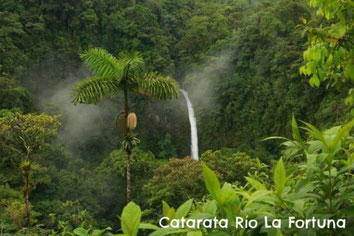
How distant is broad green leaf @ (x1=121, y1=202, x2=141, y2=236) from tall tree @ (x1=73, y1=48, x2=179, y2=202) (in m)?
5.84

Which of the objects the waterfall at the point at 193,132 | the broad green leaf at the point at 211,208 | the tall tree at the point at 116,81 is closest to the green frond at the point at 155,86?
the tall tree at the point at 116,81

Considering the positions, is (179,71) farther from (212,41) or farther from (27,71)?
(27,71)

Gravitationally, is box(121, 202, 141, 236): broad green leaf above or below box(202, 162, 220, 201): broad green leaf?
below

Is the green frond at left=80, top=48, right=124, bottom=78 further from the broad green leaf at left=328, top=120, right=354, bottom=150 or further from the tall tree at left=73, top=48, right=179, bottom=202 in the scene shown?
the broad green leaf at left=328, top=120, right=354, bottom=150

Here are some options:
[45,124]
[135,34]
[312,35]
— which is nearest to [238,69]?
[135,34]

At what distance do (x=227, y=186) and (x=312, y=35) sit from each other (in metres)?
1.03

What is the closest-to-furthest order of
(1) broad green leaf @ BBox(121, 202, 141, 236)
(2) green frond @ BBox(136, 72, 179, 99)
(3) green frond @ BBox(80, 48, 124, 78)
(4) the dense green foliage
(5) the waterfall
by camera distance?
(1) broad green leaf @ BBox(121, 202, 141, 236)
(3) green frond @ BBox(80, 48, 124, 78)
(2) green frond @ BBox(136, 72, 179, 99)
(4) the dense green foliage
(5) the waterfall

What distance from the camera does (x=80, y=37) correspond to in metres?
26.7

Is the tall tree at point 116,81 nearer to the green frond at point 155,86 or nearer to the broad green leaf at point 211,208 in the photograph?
the green frond at point 155,86

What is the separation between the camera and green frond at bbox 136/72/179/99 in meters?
6.90

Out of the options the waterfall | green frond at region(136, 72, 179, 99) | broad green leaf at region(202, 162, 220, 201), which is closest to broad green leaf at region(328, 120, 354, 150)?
broad green leaf at region(202, 162, 220, 201)

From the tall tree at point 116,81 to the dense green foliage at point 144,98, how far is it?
21 mm

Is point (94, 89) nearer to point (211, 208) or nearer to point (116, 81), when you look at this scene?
point (116, 81)

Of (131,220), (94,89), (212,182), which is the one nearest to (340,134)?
(212,182)
